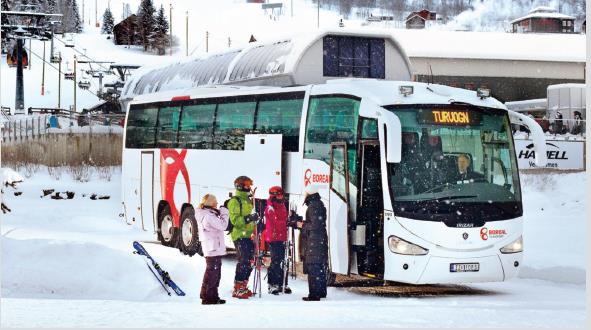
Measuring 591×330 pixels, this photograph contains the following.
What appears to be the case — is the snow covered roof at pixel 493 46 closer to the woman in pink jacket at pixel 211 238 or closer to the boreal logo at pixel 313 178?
the boreal logo at pixel 313 178

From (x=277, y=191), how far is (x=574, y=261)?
6897 millimetres

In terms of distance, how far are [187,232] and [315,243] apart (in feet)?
23.1

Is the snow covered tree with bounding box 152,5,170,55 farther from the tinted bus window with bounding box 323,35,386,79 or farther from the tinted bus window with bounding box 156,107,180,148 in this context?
the tinted bus window with bounding box 323,35,386,79

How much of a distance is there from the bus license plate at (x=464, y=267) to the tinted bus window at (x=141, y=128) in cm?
971

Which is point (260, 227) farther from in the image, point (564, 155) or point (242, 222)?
point (564, 155)

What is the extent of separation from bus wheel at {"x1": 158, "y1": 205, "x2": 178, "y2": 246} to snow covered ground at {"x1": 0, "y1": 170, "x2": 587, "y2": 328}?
124 centimetres

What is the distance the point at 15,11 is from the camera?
7031cm

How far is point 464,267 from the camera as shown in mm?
14156

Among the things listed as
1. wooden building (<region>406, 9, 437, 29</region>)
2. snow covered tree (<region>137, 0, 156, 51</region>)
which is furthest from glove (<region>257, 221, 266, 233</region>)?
snow covered tree (<region>137, 0, 156, 51</region>)

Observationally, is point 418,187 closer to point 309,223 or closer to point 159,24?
point 309,223

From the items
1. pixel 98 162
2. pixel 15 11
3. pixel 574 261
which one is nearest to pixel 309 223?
pixel 574 261

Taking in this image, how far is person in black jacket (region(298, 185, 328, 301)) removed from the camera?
44.6ft

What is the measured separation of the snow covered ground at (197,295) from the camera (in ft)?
35.8

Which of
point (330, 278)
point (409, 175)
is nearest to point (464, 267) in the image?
point (409, 175)
